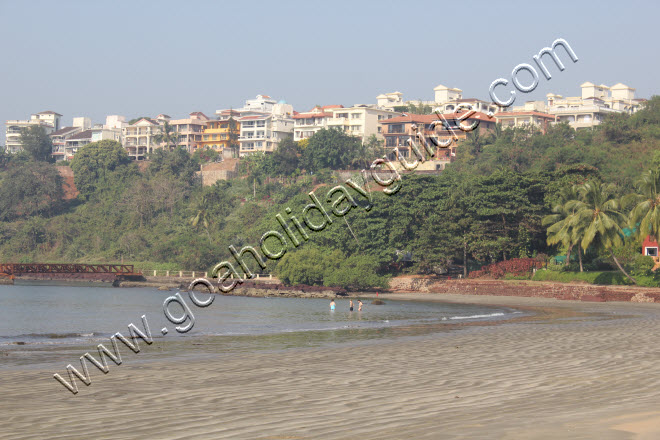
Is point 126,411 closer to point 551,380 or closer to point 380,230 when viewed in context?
point 551,380

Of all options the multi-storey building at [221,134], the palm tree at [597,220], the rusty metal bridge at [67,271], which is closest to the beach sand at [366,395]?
the palm tree at [597,220]

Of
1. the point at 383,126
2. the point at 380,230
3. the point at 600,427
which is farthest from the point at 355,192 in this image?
the point at 600,427

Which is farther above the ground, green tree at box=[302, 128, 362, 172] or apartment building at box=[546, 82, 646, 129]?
apartment building at box=[546, 82, 646, 129]

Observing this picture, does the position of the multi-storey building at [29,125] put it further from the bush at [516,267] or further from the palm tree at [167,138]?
the bush at [516,267]

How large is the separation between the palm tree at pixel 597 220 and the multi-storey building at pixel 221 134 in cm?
9894

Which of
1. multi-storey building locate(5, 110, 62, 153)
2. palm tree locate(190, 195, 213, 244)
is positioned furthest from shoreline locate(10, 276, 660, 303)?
multi-storey building locate(5, 110, 62, 153)

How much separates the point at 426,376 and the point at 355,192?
66588mm

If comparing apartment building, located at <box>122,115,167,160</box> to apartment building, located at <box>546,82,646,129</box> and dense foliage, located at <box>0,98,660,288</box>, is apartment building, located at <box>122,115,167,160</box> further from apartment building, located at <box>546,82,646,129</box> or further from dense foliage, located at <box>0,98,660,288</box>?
apartment building, located at <box>546,82,646,129</box>

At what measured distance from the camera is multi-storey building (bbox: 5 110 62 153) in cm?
17800

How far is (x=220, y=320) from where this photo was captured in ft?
131

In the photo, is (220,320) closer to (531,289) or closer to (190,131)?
(531,289)

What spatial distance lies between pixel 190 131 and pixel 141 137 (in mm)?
11920

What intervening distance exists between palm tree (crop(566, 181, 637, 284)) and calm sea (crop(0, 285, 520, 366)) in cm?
1094

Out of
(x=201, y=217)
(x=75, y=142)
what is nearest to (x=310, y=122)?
(x=201, y=217)
